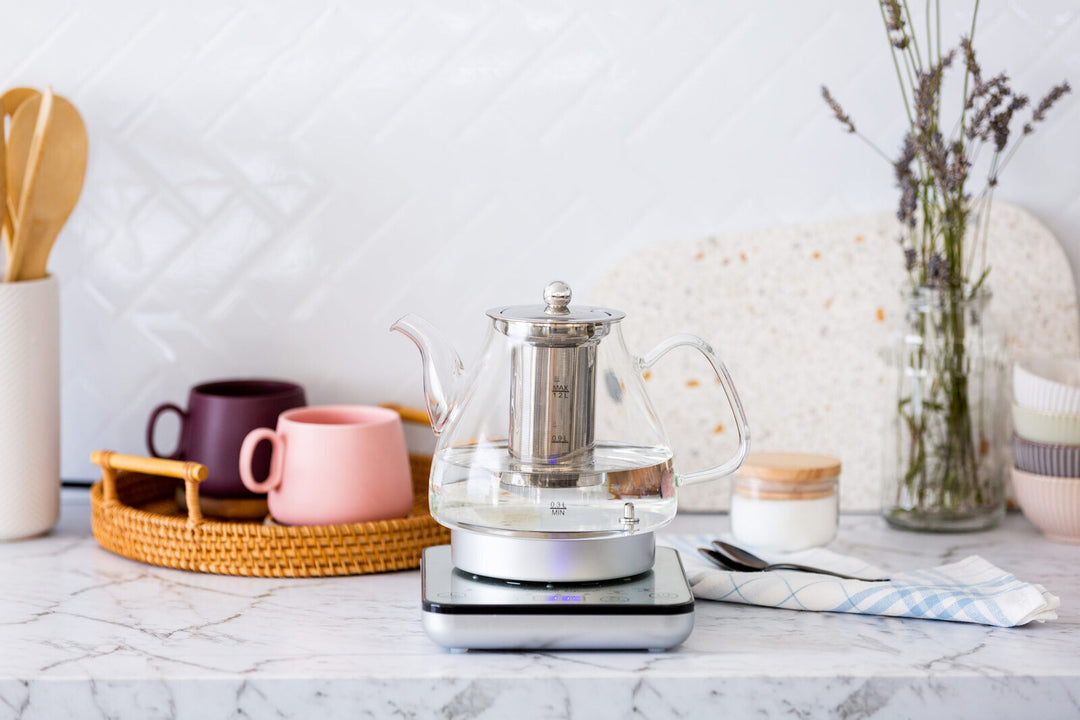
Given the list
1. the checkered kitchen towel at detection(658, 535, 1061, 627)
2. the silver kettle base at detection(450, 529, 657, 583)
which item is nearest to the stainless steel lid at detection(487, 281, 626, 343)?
the silver kettle base at detection(450, 529, 657, 583)

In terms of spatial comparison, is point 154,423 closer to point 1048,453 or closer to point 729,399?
point 729,399

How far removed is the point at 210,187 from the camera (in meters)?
1.28

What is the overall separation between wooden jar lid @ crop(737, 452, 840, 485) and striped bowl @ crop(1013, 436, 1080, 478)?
0.20 metres

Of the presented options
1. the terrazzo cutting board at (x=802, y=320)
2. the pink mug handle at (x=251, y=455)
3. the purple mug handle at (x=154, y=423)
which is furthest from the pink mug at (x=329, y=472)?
the terrazzo cutting board at (x=802, y=320)

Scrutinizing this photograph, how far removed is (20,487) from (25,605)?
21 centimetres

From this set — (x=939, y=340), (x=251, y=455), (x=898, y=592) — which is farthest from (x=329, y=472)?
(x=939, y=340)

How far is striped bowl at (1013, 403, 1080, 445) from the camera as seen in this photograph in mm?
1145

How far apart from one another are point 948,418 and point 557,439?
0.53m

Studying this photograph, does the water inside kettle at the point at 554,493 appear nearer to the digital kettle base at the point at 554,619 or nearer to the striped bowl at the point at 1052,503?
the digital kettle base at the point at 554,619

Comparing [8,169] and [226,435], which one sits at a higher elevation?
[8,169]

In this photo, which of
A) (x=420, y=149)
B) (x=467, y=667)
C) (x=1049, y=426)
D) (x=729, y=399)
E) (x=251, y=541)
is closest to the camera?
(x=467, y=667)

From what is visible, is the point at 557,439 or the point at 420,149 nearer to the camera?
the point at 557,439

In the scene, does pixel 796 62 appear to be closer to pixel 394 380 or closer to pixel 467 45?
pixel 467 45

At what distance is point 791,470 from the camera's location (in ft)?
3.66
